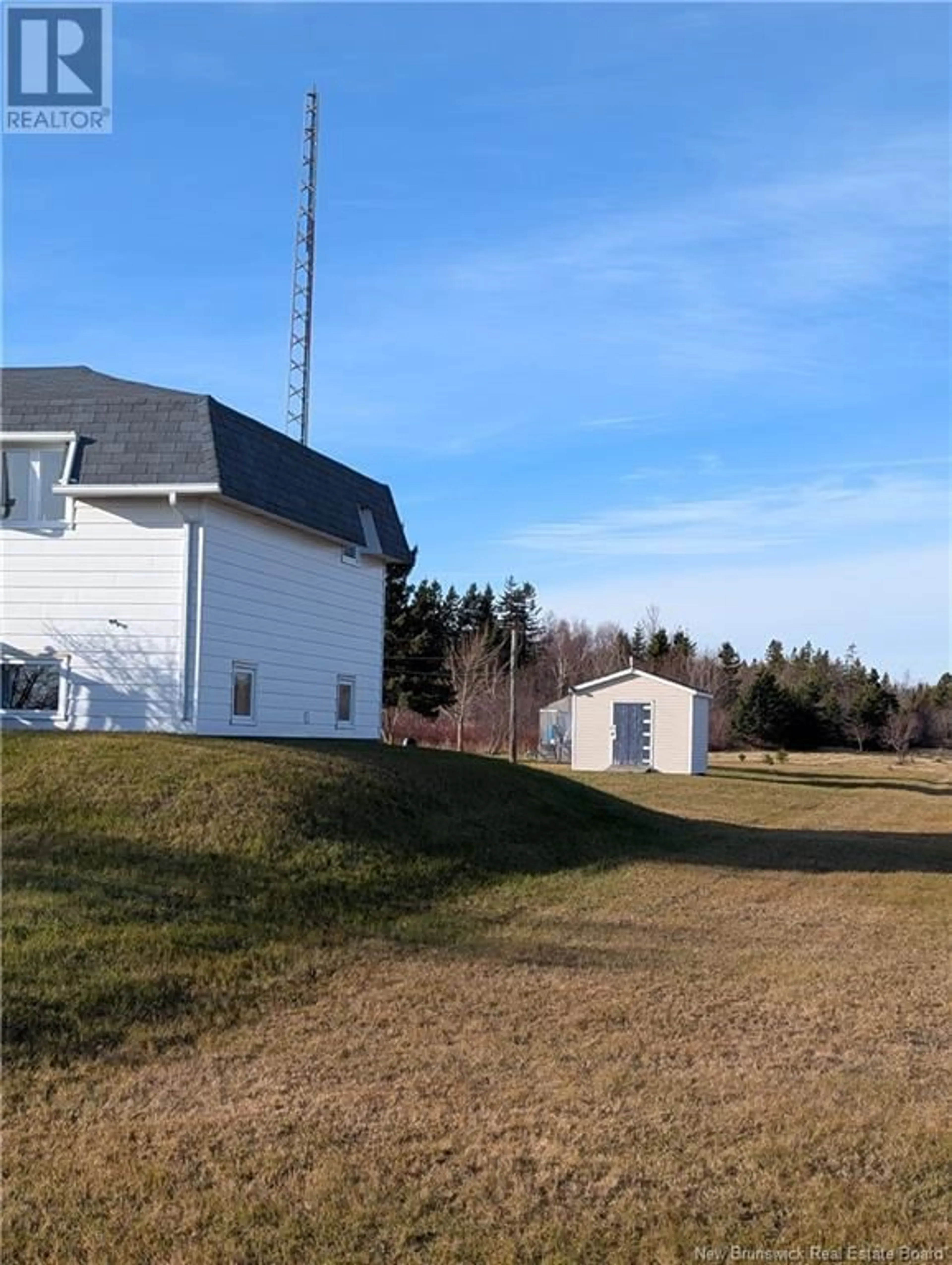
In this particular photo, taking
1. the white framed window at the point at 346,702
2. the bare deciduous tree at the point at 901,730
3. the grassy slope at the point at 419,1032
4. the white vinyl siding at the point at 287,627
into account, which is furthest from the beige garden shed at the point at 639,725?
the grassy slope at the point at 419,1032

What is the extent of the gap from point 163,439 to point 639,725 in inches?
1007

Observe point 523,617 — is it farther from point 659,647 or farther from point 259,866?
point 259,866

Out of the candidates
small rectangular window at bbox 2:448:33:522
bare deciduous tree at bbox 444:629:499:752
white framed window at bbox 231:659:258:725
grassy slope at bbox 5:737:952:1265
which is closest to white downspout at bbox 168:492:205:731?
white framed window at bbox 231:659:258:725

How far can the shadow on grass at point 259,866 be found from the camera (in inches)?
285

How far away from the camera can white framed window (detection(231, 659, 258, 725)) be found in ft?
55.2

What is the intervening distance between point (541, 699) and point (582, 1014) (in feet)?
198

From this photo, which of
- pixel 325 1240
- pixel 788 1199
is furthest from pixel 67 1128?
pixel 788 1199

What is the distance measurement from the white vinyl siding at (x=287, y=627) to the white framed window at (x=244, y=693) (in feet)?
0.18

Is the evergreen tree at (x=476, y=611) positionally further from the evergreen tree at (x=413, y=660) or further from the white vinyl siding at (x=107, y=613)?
the white vinyl siding at (x=107, y=613)

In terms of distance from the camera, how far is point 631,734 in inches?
1553

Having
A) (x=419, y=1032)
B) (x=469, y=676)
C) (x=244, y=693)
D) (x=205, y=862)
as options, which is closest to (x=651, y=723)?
(x=469, y=676)

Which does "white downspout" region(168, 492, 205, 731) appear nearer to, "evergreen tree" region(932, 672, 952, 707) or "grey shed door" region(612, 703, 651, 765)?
"grey shed door" region(612, 703, 651, 765)

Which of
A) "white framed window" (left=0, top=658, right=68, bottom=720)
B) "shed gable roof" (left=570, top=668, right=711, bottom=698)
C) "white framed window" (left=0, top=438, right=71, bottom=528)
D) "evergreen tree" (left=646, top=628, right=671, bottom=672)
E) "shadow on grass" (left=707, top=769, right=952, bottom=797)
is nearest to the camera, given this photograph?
"white framed window" (left=0, top=658, right=68, bottom=720)

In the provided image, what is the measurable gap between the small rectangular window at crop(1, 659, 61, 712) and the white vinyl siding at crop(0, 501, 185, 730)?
0.45ft
